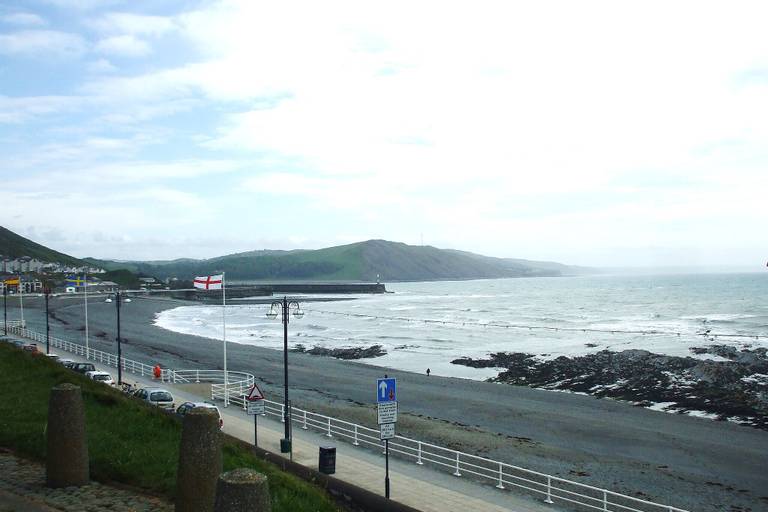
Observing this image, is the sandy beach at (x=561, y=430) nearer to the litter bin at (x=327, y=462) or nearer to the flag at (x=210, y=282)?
the flag at (x=210, y=282)

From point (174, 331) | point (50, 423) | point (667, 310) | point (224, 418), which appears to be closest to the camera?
point (50, 423)

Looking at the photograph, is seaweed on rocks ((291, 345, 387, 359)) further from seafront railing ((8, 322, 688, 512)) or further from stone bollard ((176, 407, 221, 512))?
stone bollard ((176, 407, 221, 512))

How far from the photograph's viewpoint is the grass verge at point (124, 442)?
11.9 meters

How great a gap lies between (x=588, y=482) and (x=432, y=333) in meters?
59.7

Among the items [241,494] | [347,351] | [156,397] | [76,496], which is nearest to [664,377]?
[347,351]

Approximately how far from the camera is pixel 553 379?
156 ft

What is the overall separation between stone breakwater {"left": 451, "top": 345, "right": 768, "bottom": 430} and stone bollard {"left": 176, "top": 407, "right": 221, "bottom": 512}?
31.4 meters

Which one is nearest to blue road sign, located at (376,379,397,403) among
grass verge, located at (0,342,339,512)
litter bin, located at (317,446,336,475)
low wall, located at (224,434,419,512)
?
low wall, located at (224,434,419,512)

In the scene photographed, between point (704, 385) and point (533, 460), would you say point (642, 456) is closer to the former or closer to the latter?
point (533, 460)

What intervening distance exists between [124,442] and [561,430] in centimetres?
2253

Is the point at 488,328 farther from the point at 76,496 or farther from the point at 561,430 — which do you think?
the point at 76,496

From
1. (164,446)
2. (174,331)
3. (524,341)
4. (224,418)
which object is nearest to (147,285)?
(174,331)

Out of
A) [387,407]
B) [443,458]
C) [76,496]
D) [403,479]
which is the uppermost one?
[387,407]

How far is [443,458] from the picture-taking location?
21.1 m
